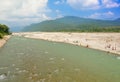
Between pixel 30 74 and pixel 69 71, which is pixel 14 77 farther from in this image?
pixel 69 71

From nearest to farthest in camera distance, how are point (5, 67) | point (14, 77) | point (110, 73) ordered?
point (14, 77) → point (110, 73) → point (5, 67)

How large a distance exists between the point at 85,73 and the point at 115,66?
9.33 m

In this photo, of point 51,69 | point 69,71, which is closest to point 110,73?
point 69,71

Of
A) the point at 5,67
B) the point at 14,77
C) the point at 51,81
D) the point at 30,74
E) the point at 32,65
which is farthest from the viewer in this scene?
the point at 32,65

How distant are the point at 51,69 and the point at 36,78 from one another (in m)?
6.48

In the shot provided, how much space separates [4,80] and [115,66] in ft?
68.8

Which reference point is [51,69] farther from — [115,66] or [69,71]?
[115,66]

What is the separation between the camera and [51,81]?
94.7 ft

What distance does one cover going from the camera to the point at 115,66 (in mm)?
41281

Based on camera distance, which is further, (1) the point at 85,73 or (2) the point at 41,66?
(2) the point at 41,66

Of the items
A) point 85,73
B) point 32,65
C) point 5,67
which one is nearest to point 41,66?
point 32,65

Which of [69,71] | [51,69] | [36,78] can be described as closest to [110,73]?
[69,71]

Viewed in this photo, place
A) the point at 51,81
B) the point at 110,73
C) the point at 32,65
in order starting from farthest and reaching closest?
1. the point at 32,65
2. the point at 110,73
3. the point at 51,81

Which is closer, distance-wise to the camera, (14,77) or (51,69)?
(14,77)
